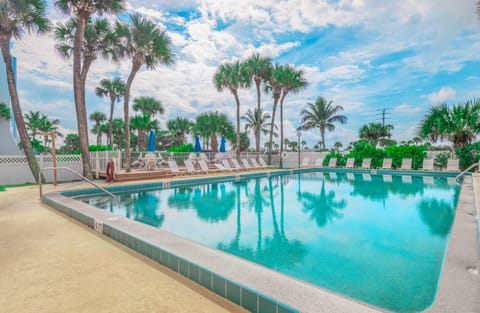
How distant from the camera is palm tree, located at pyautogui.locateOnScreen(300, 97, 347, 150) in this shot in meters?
30.4

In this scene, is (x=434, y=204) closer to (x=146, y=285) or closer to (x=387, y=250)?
(x=387, y=250)

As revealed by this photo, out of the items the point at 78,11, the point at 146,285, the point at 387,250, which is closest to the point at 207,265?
the point at 146,285

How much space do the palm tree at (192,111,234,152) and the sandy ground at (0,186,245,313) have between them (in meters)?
29.0

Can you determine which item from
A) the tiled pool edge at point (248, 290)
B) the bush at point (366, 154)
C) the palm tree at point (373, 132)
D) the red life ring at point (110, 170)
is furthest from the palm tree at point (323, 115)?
the tiled pool edge at point (248, 290)

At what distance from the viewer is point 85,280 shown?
2.44 meters

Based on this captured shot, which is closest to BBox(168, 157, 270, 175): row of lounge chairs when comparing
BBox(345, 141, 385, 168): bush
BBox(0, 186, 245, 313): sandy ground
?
BBox(345, 141, 385, 168): bush

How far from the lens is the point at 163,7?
13.8m

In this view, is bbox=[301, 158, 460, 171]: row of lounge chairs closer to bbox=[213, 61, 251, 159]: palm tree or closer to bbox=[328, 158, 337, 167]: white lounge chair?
bbox=[328, 158, 337, 167]: white lounge chair

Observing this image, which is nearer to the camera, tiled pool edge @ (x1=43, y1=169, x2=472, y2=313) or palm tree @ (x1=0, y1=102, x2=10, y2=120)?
tiled pool edge @ (x1=43, y1=169, x2=472, y2=313)

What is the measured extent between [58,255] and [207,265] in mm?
1948

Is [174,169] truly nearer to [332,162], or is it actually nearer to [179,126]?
[332,162]

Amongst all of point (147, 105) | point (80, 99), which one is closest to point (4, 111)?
point (80, 99)

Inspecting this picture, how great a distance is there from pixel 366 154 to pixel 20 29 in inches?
771

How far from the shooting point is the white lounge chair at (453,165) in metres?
14.6
